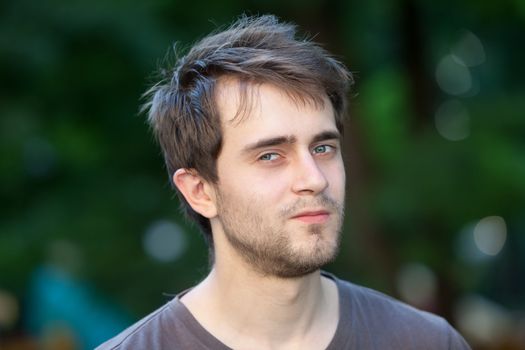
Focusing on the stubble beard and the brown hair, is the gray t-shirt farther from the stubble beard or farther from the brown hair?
the brown hair

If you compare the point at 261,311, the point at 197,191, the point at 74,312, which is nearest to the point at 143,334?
the point at 261,311

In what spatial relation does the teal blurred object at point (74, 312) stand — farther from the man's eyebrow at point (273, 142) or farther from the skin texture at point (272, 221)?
the man's eyebrow at point (273, 142)

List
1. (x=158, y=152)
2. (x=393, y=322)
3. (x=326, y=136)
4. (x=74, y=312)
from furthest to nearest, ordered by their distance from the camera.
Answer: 1. (x=74, y=312)
2. (x=158, y=152)
3. (x=393, y=322)
4. (x=326, y=136)

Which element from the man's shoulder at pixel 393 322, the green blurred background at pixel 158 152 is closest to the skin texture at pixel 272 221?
the man's shoulder at pixel 393 322

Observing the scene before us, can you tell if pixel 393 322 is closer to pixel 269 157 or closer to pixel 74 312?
pixel 269 157

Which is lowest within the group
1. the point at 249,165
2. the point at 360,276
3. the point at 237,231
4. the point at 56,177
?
the point at 360,276

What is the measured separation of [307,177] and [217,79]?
481mm

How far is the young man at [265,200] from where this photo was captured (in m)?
2.91

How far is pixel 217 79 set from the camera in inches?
123

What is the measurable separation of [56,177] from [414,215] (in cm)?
260

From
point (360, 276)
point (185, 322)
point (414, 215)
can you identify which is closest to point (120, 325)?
point (360, 276)

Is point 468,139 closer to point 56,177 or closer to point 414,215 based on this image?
point 414,215

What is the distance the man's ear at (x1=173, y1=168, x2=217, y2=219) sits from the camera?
3.17 m

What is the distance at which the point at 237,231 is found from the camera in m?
3.02
